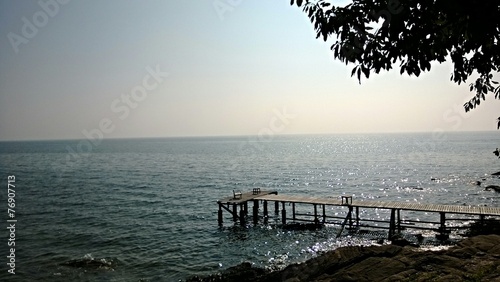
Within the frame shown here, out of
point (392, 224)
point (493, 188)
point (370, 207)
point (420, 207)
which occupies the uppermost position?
point (420, 207)

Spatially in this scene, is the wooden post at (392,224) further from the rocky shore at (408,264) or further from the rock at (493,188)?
the rock at (493,188)

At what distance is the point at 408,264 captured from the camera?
451 inches

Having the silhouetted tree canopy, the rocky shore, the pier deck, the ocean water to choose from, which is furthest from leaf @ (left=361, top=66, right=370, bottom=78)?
the pier deck

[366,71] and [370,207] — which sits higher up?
[366,71]

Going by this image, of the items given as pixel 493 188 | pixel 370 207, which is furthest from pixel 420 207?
pixel 493 188

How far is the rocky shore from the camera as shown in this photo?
983cm

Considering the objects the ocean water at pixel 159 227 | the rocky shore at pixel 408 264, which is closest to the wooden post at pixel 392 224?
the ocean water at pixel 159 227

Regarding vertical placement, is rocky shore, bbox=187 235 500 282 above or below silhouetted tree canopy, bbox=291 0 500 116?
below

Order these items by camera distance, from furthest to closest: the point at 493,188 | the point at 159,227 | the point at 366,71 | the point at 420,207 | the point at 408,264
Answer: the point at 493,188 → the point at 159,227 → the point at 420,207 → the point at 408,264 → the point at 366,71

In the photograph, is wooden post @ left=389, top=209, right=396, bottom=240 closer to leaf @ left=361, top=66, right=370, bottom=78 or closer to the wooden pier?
the wooden pier

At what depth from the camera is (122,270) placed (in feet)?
73.4

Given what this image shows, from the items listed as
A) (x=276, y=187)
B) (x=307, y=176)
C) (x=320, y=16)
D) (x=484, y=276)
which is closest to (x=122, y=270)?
(x=484, y=276)

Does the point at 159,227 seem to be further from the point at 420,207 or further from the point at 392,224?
the point at 420,207

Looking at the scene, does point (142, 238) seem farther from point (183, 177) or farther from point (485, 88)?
point (183, 177)
